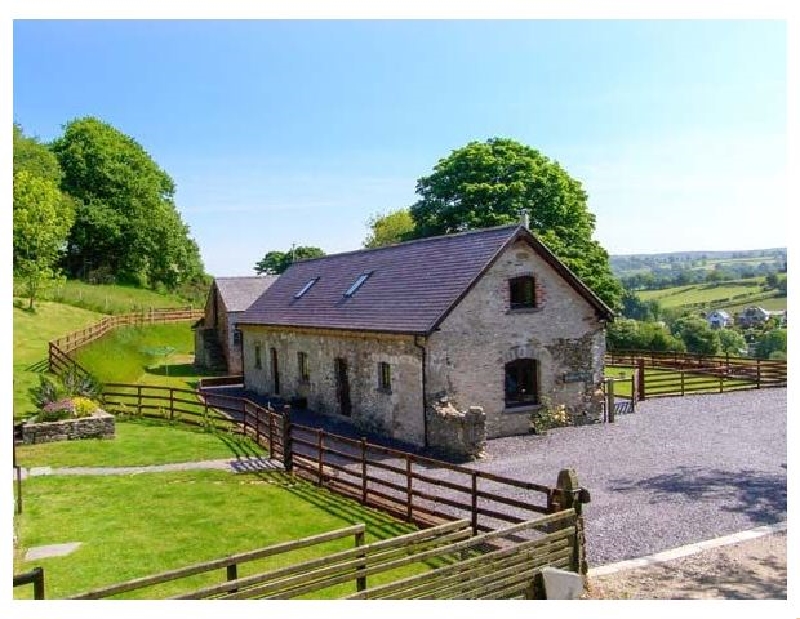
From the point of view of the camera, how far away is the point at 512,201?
32.5 metres

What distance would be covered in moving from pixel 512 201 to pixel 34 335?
70.7 feet

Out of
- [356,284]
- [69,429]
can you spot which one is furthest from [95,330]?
[356,284]

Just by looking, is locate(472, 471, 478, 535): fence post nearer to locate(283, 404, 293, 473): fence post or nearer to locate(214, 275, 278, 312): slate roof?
locate(283, 404, 293, 473): fence post

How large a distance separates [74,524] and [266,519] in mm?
3084

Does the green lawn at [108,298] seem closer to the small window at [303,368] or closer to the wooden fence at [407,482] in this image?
the small window at [303,368]

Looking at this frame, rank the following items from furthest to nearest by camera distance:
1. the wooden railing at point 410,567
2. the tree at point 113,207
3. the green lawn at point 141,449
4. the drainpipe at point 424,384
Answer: the tree at point 113,207
the drainpipe at point 424,384
the green lawn at point 141,449
the wooden railing at point 410,567

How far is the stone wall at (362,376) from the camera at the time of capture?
55.8ft

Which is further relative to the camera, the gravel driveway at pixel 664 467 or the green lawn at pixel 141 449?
the green lawn at pixel 141 449

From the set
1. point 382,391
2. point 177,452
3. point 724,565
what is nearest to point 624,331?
point 382,391

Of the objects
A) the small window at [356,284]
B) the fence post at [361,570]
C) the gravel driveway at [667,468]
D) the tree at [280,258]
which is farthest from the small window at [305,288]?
the tree at [280,258]

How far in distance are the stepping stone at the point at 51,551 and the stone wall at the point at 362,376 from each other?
827cm

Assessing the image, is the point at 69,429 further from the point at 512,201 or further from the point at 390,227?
the point at 390,227
